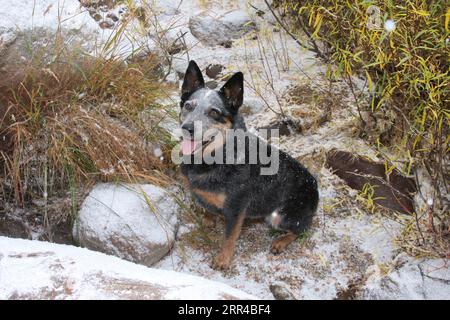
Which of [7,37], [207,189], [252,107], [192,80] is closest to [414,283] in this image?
[207,189]

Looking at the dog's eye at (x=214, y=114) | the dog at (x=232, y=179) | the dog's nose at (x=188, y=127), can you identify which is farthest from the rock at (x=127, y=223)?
the dog's eye at (x=214, y=114)

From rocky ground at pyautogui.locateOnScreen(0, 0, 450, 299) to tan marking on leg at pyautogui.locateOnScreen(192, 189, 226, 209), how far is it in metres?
0.26

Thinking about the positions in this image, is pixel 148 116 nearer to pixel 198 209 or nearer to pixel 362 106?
pixel 198 209

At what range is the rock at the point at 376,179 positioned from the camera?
344cm

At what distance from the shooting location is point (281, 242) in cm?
328

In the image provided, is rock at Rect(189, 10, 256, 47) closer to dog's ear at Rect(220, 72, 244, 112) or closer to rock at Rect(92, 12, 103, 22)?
rock at Rect(92, 12, 103, 22)

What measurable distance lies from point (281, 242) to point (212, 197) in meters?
0.57

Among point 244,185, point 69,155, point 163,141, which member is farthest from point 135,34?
point 244,185

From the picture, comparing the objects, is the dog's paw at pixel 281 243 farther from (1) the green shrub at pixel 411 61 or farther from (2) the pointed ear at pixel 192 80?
(2) the pointed ear at pixel 192 80

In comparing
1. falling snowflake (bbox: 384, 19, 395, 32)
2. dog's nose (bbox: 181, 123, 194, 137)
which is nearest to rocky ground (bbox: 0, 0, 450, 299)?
dog's nose (bbox: 181, 123, 194, 137)

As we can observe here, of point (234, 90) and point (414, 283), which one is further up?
point (234, 90)

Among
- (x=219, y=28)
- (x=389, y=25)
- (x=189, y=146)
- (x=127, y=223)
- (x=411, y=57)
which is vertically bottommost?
(x=127, y=223)

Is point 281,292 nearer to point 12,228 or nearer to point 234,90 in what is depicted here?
point 234,90

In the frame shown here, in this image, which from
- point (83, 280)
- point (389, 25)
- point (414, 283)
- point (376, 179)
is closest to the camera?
point (83, 280)
